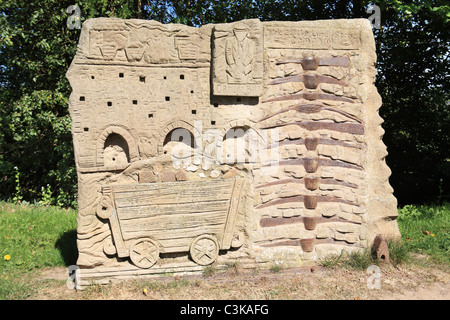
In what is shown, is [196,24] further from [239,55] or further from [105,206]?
[105,206]

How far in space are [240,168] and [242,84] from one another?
0.91 m

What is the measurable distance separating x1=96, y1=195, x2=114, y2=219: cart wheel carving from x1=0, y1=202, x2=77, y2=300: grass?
1.02 meters

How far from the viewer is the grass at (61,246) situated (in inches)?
146

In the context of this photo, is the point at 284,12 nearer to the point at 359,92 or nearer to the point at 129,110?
the point at 359,92

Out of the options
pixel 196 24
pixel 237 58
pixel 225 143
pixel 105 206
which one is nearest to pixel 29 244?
pixel 105 206

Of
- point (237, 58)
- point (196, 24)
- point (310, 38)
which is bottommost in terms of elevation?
point (237, 58)

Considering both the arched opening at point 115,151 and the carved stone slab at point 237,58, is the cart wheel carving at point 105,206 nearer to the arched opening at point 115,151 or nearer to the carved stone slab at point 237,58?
the arched opening at point 115,151

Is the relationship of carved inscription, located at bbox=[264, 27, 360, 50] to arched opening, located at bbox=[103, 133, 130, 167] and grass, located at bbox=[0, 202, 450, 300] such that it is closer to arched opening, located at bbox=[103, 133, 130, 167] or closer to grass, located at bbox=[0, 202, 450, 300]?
arched opening, located at bbox=[103, 133, 130, 167]

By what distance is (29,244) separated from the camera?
15.4 ft

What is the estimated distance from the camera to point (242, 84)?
3.79 m

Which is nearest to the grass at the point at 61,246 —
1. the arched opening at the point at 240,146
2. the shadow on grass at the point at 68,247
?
the shadow on grass at the point at 68,247

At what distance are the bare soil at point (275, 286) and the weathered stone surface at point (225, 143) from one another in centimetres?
18

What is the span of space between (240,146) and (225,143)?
0.17 m

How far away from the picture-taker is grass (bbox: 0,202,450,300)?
3.71 m
